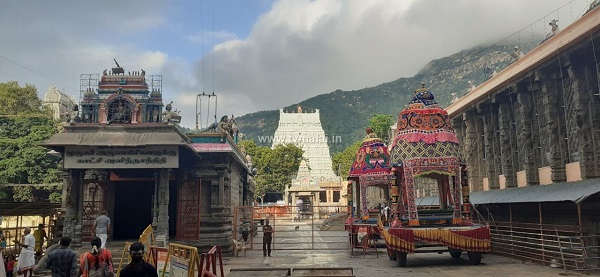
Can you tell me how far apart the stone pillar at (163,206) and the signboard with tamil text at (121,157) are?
58 centimetres

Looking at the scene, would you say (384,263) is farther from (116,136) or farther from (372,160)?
(116,136)

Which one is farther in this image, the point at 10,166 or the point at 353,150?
the point at 353,150

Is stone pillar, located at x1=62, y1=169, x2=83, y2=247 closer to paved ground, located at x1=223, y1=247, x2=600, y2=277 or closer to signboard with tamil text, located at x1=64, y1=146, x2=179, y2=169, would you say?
signboard with tamil text, located at x1=64, y1=146, x2=179, y2=169

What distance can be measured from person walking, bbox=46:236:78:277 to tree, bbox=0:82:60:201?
29882 millimetres

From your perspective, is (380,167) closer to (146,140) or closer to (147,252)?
(146,140)

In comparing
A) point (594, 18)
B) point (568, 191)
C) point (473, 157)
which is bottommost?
point (568, 191)

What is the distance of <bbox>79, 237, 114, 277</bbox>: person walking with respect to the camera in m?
7.10

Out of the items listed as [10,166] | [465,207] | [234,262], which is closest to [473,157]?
[465,207]

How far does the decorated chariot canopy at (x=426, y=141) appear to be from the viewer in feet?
47.2

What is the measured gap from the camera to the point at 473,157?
83.2 ft

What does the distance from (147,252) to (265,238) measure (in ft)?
28.0

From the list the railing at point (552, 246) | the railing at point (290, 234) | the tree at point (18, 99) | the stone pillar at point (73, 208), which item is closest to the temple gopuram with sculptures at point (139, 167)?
the stone pillar at point (73, 208)

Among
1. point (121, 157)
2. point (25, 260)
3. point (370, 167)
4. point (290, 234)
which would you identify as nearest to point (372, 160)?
point (370, 167)

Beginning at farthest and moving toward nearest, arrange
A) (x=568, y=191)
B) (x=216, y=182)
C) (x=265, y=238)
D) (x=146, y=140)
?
1. (x=216, y=182)
2. (x=265, y=238)
3. (x=146, y=140)
4. (x=568, y=191)
